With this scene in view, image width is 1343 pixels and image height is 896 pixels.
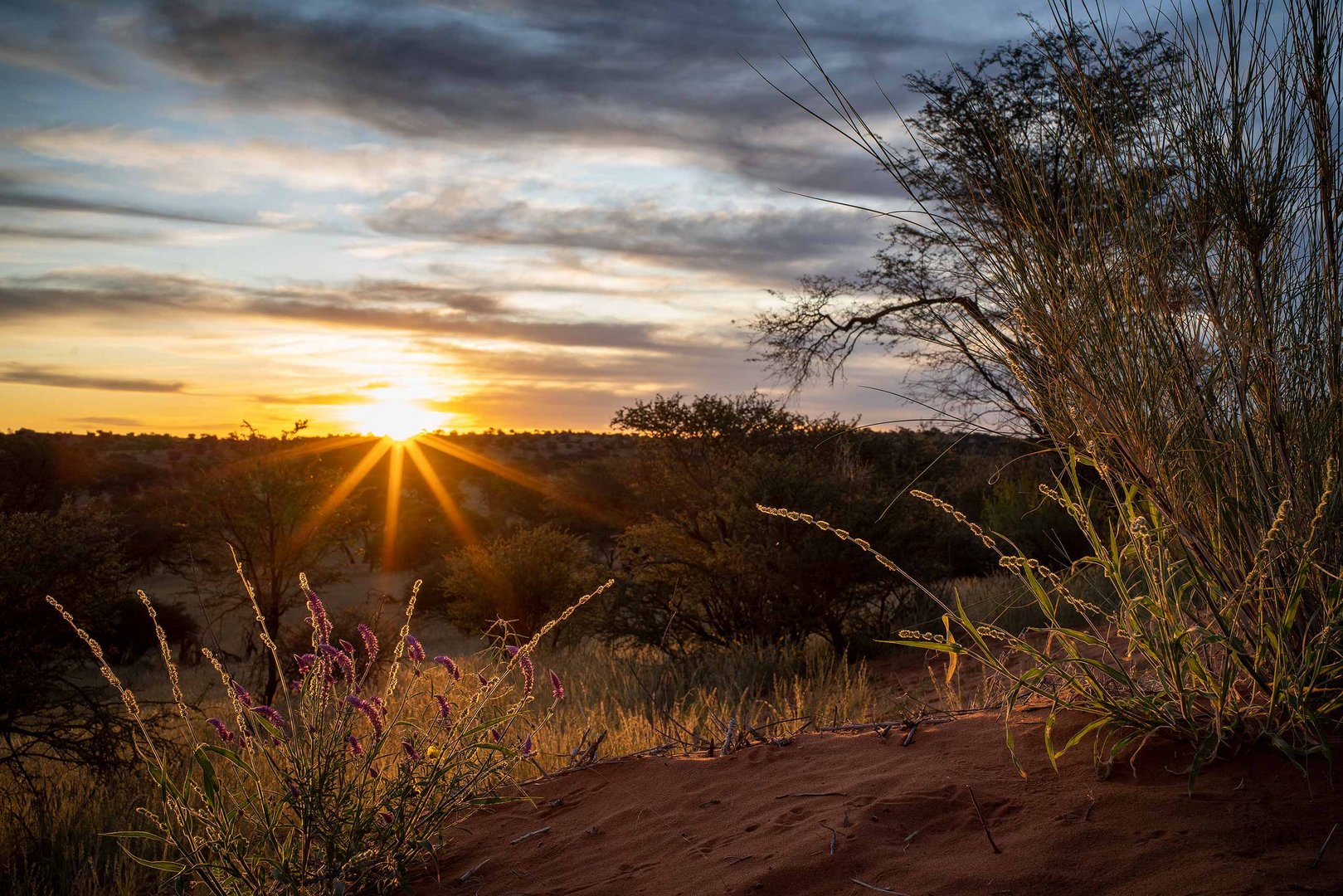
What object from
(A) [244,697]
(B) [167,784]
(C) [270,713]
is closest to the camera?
(B) [167,784]

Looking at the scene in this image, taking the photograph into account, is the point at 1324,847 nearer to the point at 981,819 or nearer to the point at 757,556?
the point at 981,819

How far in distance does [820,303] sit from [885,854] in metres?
16.0

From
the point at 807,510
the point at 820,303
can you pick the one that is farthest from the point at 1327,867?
the point at 820,303

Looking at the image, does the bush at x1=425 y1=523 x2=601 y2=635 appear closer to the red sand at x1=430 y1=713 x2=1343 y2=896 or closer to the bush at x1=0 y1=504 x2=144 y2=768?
the bush at x1=0 y1=504 x2=144 y2=768

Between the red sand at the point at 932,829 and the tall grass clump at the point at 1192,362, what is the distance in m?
0.22

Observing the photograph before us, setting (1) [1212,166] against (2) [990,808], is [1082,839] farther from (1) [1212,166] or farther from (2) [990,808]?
(1) [1212,166]

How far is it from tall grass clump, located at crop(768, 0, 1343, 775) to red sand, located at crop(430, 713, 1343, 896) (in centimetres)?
22

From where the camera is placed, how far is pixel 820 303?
18094mm

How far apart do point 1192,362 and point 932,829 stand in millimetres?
1706

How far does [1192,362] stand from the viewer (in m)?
3.16

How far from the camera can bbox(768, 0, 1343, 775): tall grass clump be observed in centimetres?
298

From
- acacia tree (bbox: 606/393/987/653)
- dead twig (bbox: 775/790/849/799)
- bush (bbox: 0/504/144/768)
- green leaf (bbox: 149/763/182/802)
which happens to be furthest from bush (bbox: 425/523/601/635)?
green leaf (bbox: 149/763/182/802)

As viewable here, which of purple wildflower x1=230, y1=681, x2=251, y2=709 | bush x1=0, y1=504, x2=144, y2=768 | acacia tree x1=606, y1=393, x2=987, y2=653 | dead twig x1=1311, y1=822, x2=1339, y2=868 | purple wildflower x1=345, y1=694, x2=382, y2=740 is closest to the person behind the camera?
dead twig x1=1311, y1=822, x2=1339, y2=868

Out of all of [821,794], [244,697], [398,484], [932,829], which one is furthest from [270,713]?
[398,484]
